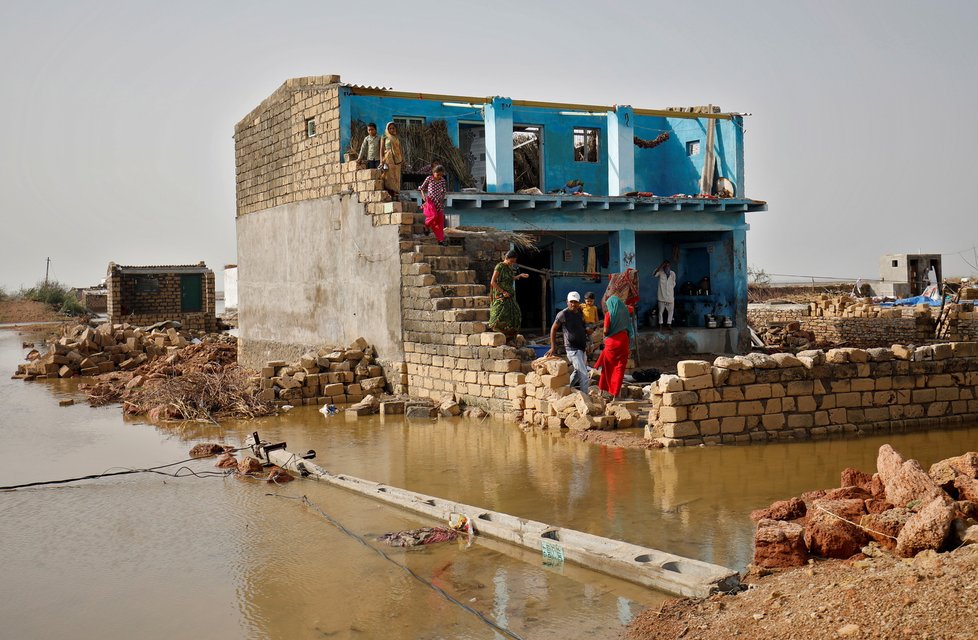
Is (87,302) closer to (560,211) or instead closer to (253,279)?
(253,279)

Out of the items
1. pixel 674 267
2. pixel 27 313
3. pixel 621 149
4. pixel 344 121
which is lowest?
pixel 27 313

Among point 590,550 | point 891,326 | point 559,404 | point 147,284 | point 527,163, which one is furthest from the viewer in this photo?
point 147,284

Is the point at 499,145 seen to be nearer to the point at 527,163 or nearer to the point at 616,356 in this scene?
the point at 527,163

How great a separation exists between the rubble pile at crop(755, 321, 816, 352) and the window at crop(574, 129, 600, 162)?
7275 mm

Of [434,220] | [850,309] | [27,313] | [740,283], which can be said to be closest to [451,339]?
[434,220]

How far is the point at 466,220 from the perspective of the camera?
19953 millimetres

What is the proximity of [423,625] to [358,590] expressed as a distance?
0.78 m

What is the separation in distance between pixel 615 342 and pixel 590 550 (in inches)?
236

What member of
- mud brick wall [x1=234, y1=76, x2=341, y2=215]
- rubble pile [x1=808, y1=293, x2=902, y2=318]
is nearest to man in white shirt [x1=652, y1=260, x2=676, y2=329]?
rubble pile [x1=808, y1=293, x2=902, y2=318]

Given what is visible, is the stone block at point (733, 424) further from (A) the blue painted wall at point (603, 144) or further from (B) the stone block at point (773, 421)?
(A) the blue painted wall at point (603, 144)

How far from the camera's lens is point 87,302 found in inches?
2274

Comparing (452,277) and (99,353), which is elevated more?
(452,277)

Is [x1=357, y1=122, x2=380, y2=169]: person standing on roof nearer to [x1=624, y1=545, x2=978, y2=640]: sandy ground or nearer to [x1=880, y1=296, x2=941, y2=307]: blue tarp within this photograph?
[x1=624, y1=545, x2=978, y2=640]: sandy ground

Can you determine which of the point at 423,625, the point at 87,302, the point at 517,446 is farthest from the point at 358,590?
the point at 87,302
